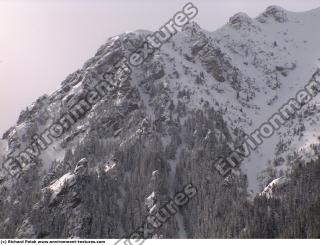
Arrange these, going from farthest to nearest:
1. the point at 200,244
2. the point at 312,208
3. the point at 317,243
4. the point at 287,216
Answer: the point at 287,216
the point at 312,208
the point at 317,243
the point at 200,244

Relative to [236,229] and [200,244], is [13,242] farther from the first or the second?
[236,229]

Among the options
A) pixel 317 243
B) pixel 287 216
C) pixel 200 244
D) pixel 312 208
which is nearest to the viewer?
pixel 200 244

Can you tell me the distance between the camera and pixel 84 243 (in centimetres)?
5397

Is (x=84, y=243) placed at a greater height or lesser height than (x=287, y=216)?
greater

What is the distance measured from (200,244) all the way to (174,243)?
3415 mm

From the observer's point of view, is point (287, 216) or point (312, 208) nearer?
point (312, 208)

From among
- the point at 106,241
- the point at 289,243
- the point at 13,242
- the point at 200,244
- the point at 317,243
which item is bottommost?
the point at 317,243

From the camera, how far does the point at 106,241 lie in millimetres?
54906

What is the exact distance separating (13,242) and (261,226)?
497ft

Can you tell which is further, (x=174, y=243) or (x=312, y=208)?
(x=312, y=208)

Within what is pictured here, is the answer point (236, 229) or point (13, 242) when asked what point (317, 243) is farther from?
point (236, 229)

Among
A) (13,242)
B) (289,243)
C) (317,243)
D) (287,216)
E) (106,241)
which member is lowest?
(287,216)

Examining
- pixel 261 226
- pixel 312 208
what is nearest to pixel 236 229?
pixel 261 226

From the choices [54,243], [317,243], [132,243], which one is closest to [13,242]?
[54,243]
